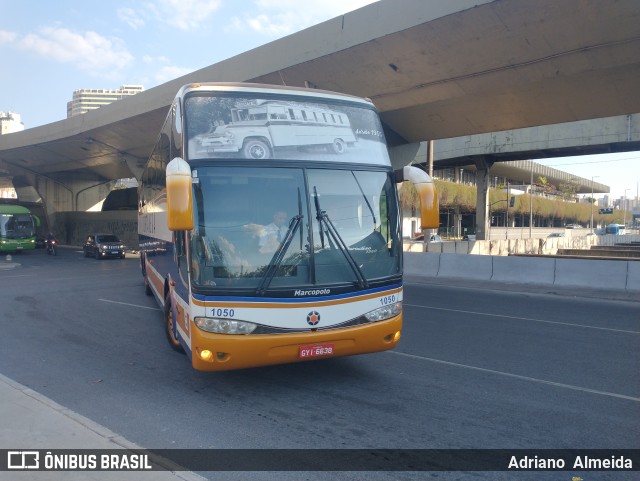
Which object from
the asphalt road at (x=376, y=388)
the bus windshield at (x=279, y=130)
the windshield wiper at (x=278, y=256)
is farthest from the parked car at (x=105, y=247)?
the windshield wiper at (x=278, y=256)

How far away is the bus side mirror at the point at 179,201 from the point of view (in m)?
5.25

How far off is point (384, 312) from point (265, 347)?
4.96 ft

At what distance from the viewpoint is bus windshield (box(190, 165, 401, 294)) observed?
5672mm

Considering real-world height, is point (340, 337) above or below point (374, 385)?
above

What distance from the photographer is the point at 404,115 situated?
22.3 m

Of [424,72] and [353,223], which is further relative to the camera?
[424,72]

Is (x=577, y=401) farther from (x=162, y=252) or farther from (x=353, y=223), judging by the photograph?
(x=162, y=252)

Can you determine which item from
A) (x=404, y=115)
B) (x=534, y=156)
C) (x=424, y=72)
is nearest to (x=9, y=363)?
(x=424, y=72)

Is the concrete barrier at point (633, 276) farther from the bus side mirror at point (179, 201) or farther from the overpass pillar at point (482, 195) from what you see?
the overpass pillar at point (482, 195)

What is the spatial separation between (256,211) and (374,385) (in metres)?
2.65

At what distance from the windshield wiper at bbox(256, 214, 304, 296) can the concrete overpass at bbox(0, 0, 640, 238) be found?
1097cm

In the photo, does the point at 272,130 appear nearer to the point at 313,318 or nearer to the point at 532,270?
the point at 313,318

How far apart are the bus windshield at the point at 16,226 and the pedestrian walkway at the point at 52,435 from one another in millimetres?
33932

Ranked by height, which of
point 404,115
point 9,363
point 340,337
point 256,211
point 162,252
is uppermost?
point 404,115
